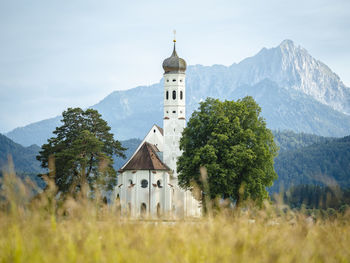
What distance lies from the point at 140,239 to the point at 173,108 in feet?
178

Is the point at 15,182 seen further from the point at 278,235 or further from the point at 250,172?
the point at 250,172

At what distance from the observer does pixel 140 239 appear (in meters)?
6.39

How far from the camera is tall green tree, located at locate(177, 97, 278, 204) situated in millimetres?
35969

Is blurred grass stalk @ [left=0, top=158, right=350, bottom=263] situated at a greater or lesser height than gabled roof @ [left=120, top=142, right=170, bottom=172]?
lesser

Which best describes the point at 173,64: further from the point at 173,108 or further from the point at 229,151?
the point at 229,151

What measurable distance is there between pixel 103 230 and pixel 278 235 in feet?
8.63

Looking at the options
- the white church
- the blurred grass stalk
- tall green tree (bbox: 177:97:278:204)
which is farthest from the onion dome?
the blurred grass stalk

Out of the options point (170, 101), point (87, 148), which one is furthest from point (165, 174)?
point (87, 148)

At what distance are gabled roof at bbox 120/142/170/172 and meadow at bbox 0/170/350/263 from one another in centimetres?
4797

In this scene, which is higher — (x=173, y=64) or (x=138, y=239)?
(x=173, y=64)

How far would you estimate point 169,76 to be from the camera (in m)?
61.7

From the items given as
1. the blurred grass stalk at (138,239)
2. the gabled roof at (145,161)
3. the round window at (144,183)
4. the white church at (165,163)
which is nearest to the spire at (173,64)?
the white church at (165,163)

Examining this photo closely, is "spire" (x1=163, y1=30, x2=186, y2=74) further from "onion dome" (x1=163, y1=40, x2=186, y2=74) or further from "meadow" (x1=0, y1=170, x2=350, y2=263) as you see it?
"meadow" (x1=0, y1=170, x2=350, y2=263)

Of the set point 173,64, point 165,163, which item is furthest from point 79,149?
point 173,64
